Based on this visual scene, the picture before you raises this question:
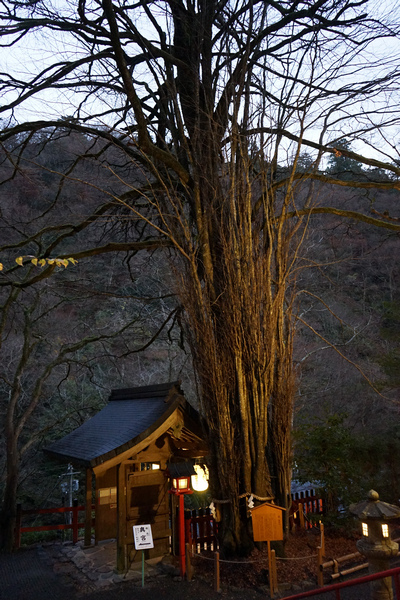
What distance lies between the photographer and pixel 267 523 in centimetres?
540

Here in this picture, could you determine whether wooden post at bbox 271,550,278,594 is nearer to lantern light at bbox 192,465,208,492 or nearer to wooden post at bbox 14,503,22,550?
lantern light at bbox 192,465,208,492

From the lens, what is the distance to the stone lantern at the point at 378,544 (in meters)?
4.71

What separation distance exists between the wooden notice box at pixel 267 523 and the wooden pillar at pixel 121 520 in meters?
2.52

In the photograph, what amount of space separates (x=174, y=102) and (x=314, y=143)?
96.6 inches

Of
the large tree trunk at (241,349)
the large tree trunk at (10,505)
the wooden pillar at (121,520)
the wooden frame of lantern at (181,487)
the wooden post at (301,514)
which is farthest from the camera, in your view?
the large tree trunk at (10,505)

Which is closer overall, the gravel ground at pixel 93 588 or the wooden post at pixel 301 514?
the gravel ground at pixel 93 588

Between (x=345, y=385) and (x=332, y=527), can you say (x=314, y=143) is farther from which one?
(x=345, y=385)

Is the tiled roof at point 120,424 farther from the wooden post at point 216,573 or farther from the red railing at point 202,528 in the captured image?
the wooden post at point 216,573

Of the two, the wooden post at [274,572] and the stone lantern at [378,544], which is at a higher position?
the stone lantern at [378,544]

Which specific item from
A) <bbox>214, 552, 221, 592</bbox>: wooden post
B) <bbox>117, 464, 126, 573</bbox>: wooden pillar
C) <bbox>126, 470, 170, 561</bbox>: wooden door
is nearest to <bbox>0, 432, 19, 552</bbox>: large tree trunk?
<bbox>126, 470, 170, 561</bbox>: wooden door

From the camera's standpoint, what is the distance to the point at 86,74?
6770 mm

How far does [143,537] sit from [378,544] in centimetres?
327

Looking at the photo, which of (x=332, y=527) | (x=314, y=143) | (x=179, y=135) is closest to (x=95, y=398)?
(x=332, y=527)

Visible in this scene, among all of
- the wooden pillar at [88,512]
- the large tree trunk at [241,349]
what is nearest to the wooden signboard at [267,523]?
the large tree trunk at [241,349]
